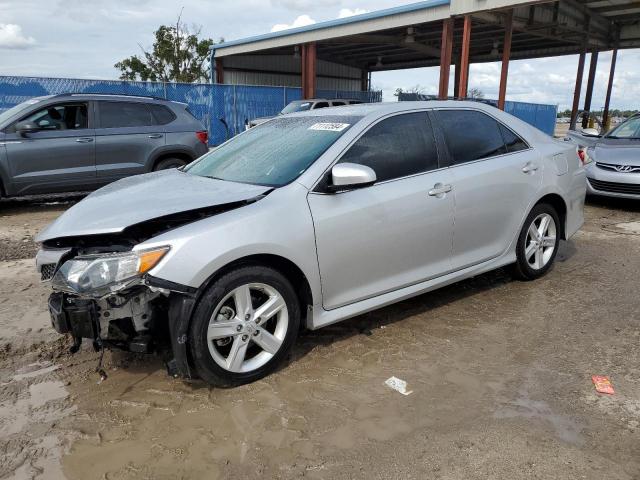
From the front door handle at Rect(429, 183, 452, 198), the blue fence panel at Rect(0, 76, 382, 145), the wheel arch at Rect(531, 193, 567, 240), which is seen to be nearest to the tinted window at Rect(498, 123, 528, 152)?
the wheel arch at Rect(531, 193, 567, 240)

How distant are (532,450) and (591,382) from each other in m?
0.91

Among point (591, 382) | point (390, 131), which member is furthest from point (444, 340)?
point (390, 131)

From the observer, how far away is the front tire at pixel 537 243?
468 centimetres

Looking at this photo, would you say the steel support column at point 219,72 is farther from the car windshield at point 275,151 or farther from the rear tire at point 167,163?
the car windshield at point 275,151

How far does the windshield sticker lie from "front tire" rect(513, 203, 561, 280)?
2013mm

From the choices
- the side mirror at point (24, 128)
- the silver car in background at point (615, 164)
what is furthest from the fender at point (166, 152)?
the silver car in background at point (615, 164)

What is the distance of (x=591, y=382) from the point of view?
3.18 metres

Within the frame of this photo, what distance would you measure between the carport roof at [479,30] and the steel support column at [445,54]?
0.34 meters

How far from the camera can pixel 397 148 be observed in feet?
12.4

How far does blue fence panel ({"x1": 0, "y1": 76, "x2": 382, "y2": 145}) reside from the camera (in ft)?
51.4

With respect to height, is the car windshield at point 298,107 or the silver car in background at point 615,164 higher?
the car windshield at point 298,107

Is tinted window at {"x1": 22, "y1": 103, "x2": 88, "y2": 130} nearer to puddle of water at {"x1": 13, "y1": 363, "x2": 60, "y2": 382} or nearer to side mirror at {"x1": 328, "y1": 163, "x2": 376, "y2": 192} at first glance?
puddle of water at {"x1": 13, "y1": 363, "x2": 60, "y2": 382}

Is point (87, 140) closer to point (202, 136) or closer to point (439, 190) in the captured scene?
point (202, 136)

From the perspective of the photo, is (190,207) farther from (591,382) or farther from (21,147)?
(21,147)
